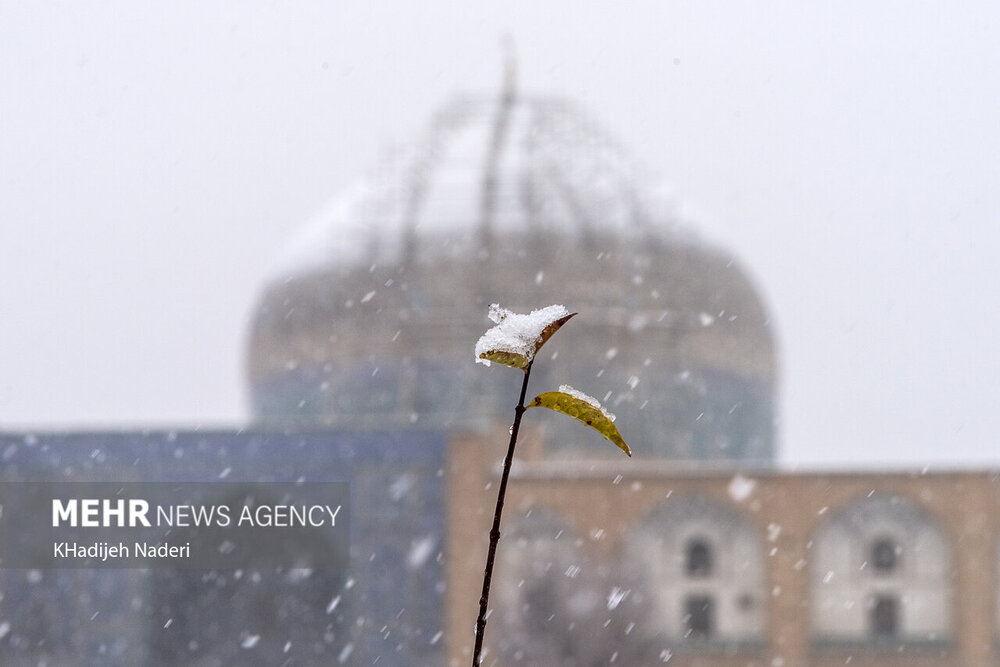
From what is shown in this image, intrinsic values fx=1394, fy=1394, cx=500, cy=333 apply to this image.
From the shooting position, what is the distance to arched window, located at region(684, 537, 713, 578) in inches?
699

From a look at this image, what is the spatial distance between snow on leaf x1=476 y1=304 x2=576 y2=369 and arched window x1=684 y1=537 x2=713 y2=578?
17.0 metres

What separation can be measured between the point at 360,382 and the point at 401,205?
260 cm

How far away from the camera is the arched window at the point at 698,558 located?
17.7 metres

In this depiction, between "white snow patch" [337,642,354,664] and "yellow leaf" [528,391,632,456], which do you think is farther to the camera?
"white snow patch" [337,642,354,664]

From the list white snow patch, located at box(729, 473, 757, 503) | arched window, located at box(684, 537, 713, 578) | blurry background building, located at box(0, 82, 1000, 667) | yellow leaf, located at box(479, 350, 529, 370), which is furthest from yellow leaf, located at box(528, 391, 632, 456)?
arched window, located at box(684, 537, 713, 578)

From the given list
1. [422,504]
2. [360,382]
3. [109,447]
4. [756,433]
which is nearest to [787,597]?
[756,433]

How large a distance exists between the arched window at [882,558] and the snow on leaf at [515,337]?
17.3 meters

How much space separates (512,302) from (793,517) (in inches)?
178

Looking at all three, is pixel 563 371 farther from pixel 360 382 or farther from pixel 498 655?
pixel 498 655

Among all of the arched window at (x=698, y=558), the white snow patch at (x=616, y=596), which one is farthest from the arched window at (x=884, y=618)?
the white snow patch at (x=616, y=596)

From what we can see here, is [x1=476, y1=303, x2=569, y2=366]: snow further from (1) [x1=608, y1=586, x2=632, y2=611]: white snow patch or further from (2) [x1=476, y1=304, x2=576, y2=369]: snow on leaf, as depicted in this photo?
(1) [x1=608, y1=586, x2=632, y2=611]: white snow patch

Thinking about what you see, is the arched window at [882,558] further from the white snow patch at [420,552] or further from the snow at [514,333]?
the snow at [514,333]

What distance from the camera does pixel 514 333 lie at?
1.08 metres

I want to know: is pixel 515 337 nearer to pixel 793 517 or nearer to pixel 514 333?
pixel 514 333
